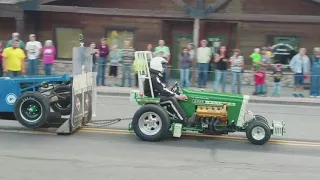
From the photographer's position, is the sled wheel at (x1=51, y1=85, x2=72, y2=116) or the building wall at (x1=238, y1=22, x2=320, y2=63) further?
the building wall at (x1=238, y1=22, x2=320, y2=63)

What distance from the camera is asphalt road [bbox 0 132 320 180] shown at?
7734 mm

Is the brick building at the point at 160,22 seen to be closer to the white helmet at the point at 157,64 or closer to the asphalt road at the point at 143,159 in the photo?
the white helmet at the point at 157,64

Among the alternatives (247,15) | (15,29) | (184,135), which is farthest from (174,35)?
(184,135)

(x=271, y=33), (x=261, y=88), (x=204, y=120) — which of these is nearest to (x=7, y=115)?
(x=204, y=120)

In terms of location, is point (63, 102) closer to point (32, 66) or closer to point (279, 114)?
point (279, 114)

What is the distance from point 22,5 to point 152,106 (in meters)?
A: 14.2

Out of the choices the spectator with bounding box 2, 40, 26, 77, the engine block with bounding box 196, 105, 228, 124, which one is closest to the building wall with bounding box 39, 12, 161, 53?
the spectator with bounding box 2, 40, 26, 77

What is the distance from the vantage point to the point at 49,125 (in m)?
10.6

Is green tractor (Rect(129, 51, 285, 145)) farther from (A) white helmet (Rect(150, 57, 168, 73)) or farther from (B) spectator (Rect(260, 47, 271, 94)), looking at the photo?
(B) spectator (Rect(260, 47, 271, 94))

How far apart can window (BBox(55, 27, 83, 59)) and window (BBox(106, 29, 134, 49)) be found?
4.53ft

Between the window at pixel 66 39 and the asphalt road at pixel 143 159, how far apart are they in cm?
1382

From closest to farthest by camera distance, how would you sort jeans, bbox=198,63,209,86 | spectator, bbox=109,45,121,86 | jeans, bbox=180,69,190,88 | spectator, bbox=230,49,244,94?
spectator, bbox=230,49,244,94 < jeans, bbox=180,69,190,88 < jeans, bbox=198,63,209,86 < spectator, bbox=109,45,121,86

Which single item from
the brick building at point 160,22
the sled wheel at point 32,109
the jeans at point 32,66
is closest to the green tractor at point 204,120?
the sled wheel at point 32,109

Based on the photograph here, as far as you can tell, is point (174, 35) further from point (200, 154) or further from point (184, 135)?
point (200, 154)
